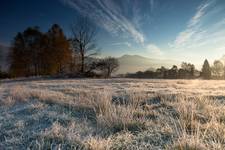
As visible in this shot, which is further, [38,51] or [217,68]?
[217,68]

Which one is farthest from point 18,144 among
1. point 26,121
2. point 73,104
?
point 73,104

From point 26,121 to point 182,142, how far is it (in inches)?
102

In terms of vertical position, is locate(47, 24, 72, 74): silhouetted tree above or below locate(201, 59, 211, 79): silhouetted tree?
above

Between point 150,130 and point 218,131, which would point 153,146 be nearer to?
point 150,130

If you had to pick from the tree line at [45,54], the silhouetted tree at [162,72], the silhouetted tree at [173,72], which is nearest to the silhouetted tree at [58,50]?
the tree line at [45,54]

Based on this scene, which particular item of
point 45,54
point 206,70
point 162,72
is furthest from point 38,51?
point 206,70

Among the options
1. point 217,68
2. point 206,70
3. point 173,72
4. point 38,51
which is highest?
point 38,51

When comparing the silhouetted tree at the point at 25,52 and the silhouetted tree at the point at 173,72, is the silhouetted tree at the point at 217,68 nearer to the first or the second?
the silhouetted tree at the point at 173,72

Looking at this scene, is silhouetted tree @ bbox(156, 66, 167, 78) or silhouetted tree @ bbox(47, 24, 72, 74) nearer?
silhouetted tree @ bbox(47, 24, 72, 74)

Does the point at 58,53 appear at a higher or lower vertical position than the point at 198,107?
higher

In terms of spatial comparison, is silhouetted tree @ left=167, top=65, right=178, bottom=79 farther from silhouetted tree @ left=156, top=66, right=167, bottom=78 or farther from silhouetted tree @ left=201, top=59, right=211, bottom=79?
silhouetted tree @ left=201, top=59, right=211, bottom=79

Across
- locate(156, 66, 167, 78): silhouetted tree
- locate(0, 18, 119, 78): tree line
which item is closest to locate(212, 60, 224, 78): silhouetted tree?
locate(156, 66, 167, 78): silhouetted tree

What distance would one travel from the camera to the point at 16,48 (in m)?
31.1

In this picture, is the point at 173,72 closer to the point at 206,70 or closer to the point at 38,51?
the point at 206,70
